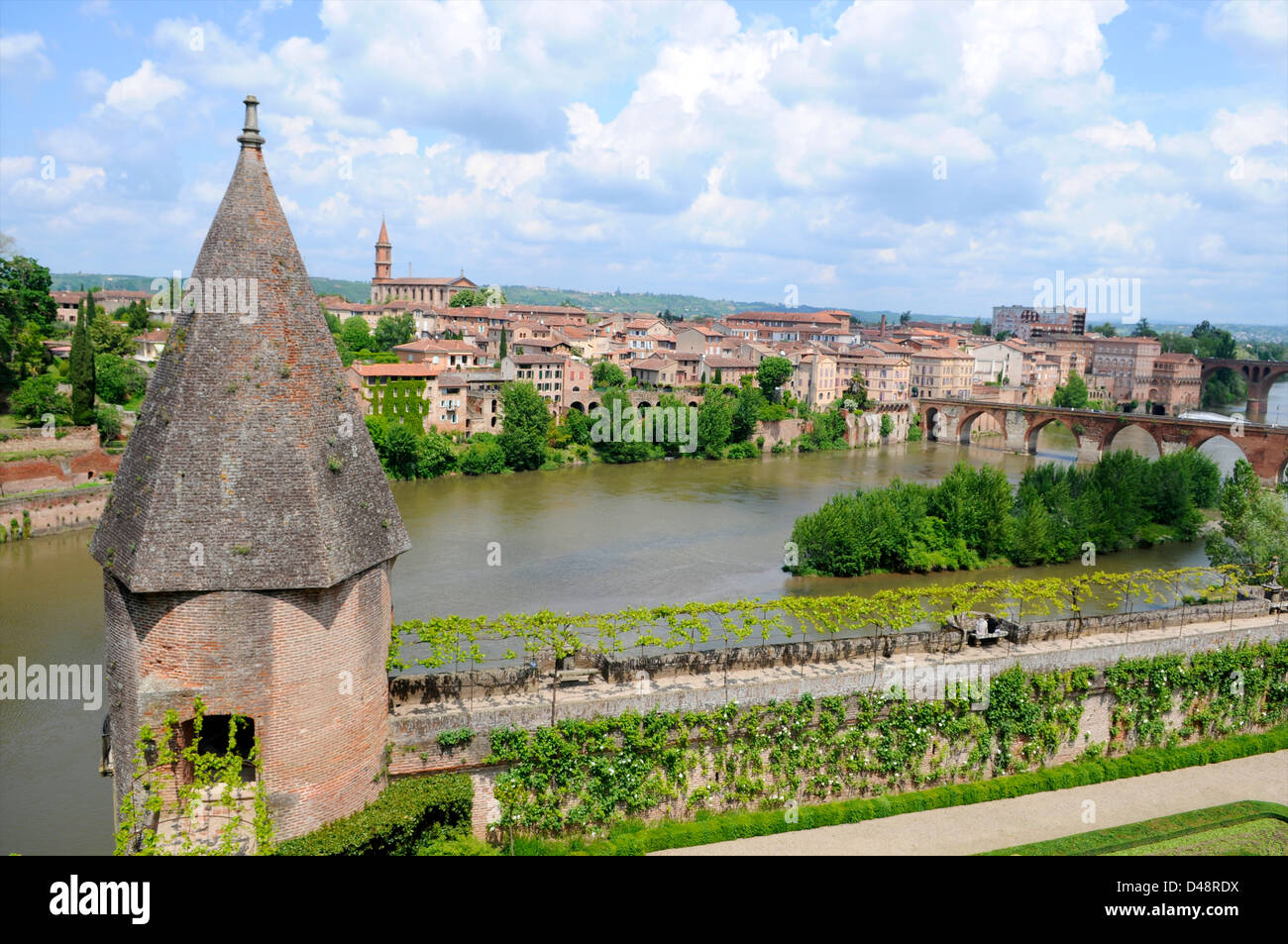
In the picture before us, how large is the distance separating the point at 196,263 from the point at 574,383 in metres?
60.0

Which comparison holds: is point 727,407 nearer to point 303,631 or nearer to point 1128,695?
point 1128,695

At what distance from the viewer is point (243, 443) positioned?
12.1 metres

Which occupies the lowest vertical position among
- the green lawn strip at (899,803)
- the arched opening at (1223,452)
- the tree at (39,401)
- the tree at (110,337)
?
the green lawn strip at (899,803)

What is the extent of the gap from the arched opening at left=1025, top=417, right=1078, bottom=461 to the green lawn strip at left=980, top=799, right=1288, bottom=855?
2457 inches

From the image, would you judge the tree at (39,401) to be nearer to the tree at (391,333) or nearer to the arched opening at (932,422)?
the tree at (391,333)

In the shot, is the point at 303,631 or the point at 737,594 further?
the point at 737,594

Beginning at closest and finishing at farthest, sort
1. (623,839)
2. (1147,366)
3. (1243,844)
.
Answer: (623,839)
(1243,844)
(1147,366)

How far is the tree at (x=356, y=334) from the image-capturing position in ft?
289

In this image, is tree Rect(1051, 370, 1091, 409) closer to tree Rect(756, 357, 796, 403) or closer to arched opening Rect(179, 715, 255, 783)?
tree Rect(756, 357, 796, 403)

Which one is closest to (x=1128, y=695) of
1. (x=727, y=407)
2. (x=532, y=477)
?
(x=532, y=477)

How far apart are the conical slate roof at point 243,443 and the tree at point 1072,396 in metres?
102

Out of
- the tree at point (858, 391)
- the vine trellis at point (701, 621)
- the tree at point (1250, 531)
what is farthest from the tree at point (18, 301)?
the tree at point (858, 391)

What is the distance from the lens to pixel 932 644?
68.5 ft

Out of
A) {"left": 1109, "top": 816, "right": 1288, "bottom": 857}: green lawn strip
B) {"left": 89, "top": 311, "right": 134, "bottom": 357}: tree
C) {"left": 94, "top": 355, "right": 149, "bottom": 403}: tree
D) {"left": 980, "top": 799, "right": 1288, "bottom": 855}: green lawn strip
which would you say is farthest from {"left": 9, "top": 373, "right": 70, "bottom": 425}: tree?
{"left": 1109, "top": 816, "right": 1288, "bottom": 857}: green lawn strip
